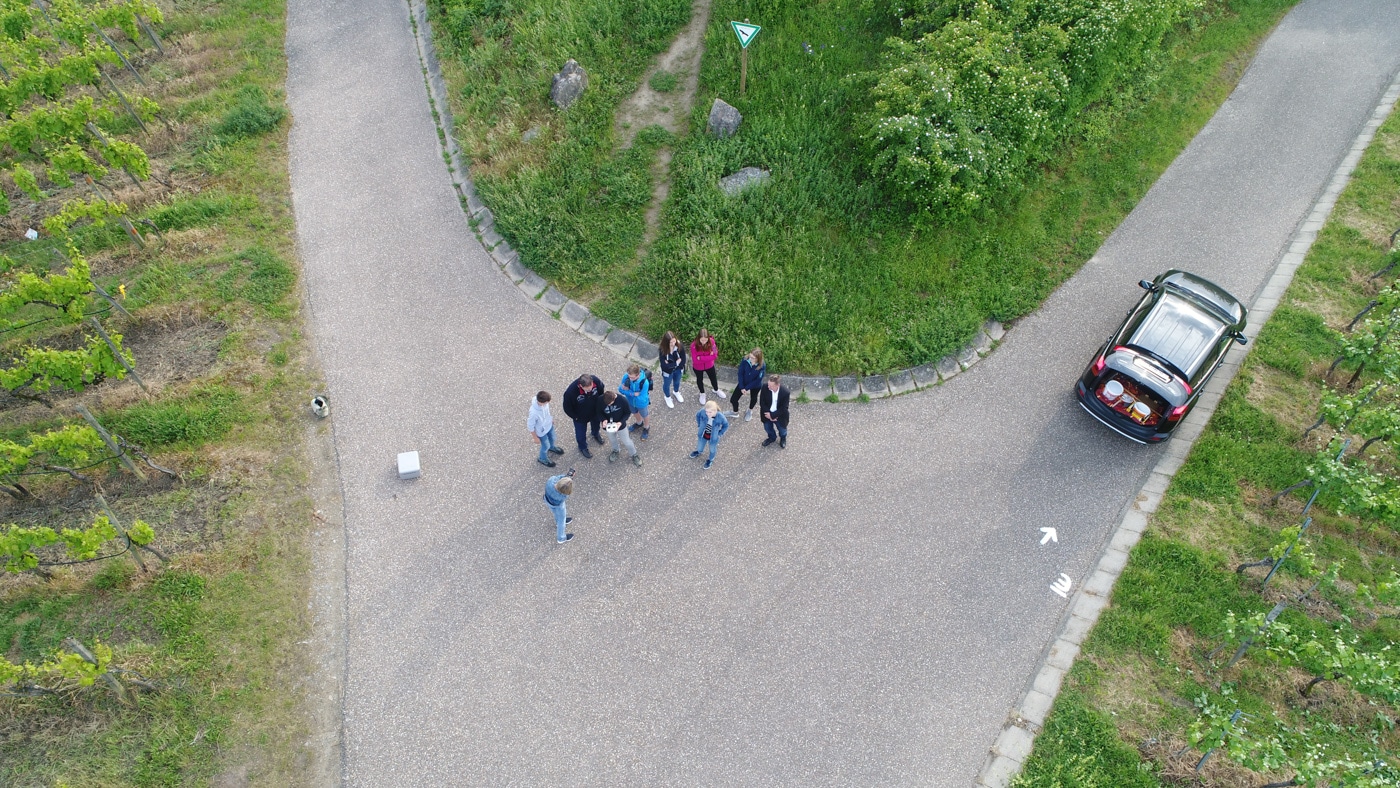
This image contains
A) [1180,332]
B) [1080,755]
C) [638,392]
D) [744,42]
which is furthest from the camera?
[744,42]

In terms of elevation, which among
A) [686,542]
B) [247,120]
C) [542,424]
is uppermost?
[247,120]

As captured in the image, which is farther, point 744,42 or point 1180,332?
point 744,42

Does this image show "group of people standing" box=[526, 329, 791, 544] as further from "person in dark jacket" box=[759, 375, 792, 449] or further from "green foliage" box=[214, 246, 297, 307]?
"green foliage" box=[214, 246, 297, 307]

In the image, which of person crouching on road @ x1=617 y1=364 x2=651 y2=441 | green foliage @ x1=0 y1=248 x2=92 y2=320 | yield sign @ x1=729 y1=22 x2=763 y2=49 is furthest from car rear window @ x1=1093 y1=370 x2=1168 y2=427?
green foliage @ x1=0 y1=248 x2=92 y2=320

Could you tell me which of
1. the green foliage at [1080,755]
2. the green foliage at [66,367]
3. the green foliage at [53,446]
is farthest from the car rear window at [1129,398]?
the green foliage at [66,367]

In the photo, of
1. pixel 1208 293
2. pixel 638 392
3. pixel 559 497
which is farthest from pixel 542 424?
pixel 1208 293

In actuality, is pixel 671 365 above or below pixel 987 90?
below

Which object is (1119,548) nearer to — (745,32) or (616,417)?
(616,417)
